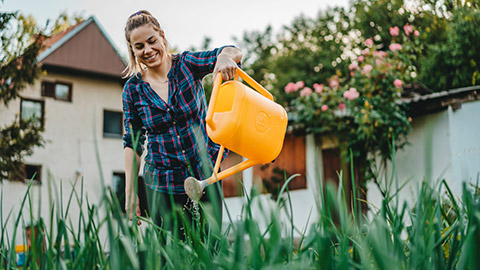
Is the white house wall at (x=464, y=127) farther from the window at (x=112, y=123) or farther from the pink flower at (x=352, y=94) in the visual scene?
the window at (x=112, y=123)

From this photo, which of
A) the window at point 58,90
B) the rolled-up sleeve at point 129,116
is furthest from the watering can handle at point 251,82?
the window at point 58,90

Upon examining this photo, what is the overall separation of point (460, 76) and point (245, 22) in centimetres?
1537

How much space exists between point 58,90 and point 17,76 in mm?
8249

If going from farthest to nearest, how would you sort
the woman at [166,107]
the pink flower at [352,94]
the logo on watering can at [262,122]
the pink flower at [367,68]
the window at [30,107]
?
1. the window at [30,107]
2. the pink flower at [367,68]
3. the pink flower at [352,94]
4. the woman at [166,107]
5. the logo on watering can at [262,122]

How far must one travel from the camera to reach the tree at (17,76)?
9.54m

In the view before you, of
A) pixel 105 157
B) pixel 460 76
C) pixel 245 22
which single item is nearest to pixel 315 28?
pixel 245 22

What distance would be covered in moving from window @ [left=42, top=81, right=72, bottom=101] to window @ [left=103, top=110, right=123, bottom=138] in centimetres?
130

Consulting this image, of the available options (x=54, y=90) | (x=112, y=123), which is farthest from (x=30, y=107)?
(x=112, y=123)

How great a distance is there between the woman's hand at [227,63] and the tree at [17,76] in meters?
7.82

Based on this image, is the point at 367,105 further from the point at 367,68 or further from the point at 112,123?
the point at 112,123

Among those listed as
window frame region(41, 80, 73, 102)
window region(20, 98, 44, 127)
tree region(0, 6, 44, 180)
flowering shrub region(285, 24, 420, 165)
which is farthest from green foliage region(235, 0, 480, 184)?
window region(20, 98, 44, 127)

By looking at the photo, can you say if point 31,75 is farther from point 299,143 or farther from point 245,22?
point 245,22

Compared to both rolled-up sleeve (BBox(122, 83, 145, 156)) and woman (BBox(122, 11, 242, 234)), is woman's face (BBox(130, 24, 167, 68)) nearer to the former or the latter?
woman (BBox(122, 11, 242, 234))

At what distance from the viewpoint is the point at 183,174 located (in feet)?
8.25
